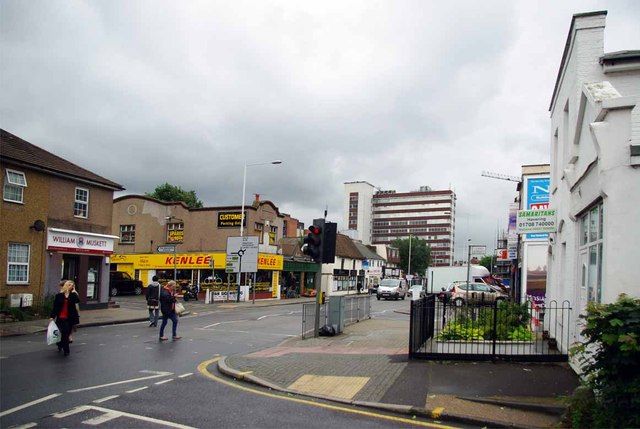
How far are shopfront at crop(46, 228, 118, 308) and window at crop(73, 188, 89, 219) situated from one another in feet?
3.14

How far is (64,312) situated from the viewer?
1198 cm

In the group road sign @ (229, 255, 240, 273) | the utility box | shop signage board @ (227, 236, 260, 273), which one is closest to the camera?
the utility box

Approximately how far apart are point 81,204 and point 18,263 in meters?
4.36

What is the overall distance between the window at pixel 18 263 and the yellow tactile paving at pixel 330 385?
16.2m

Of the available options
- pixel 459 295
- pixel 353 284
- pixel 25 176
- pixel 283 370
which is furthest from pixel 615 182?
pixel 353 284

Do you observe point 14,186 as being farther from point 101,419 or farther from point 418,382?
point 418,382

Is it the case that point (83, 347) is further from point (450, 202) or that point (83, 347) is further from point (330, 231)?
point (450, 202)

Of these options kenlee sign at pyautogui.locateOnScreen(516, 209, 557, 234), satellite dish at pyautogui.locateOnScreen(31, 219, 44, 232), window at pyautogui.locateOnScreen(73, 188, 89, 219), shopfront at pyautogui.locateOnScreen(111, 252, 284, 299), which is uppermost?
window at pyautogui.locateOnScreen(73, 188, 89, 219)

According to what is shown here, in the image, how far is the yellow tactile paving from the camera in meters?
8.21

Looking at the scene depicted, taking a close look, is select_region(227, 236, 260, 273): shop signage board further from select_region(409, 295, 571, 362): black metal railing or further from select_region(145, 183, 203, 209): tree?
select_region(145, 183, 203, 209): tree

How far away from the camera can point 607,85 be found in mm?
8781

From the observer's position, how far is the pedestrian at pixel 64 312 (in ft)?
38.9

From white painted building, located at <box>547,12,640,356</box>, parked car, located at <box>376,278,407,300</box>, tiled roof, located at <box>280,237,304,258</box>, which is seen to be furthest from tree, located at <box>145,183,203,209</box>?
white painted building, located at <box>547,12,640,356</box>

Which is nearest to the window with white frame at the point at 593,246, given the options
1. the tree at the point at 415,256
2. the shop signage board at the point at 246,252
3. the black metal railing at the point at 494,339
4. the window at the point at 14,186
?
the black metal railing at the point at 494,339
